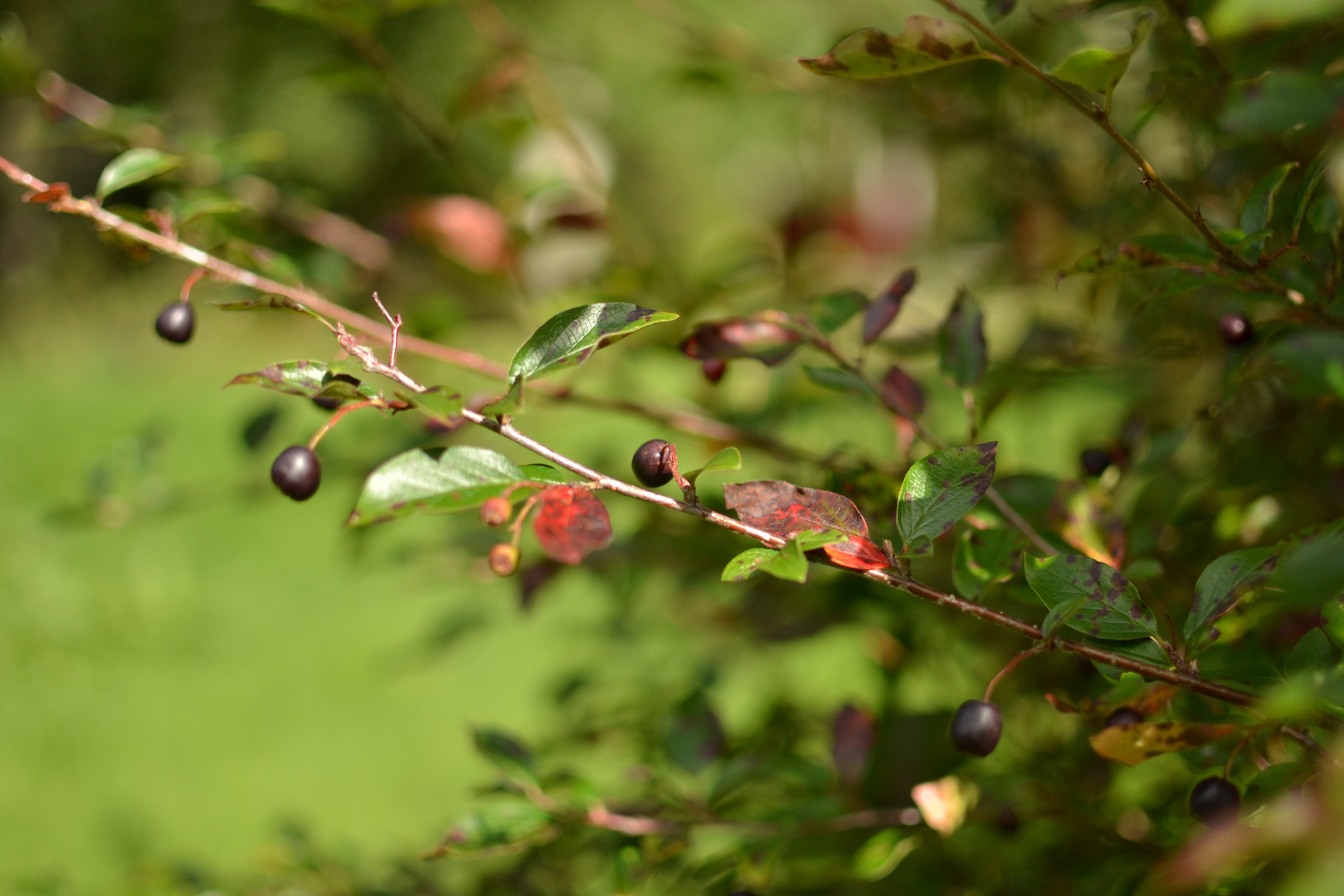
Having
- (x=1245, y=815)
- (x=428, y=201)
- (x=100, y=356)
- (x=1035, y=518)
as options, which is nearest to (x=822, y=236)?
(x=428, y=201)

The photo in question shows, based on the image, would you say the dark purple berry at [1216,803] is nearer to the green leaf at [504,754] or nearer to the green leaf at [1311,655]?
the green leaf at [1311,655]

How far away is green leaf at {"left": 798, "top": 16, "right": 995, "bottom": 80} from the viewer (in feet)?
1.81

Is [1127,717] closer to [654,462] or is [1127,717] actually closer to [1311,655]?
[1311,655]

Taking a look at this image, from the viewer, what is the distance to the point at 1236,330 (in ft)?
2.17

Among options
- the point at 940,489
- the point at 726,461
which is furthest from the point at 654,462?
the point at 940,489

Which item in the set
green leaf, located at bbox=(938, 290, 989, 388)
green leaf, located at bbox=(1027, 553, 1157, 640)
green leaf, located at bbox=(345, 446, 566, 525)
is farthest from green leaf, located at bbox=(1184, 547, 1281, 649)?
green leaf, located at bbox=(345, 446, 566, 525)

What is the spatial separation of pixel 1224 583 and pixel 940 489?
163 mm

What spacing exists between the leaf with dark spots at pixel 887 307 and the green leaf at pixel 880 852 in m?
0.38

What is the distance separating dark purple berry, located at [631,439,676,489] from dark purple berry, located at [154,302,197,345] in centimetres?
39

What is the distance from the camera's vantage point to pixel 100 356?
648 centimetres

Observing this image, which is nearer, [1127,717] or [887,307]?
[1127,717]

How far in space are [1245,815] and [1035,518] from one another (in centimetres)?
25

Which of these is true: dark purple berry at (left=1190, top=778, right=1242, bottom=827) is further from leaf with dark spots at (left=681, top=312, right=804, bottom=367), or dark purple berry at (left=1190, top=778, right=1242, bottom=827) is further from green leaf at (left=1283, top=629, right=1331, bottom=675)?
leaf with dark spots at (left=681, top=312, right=804, bottom=367)

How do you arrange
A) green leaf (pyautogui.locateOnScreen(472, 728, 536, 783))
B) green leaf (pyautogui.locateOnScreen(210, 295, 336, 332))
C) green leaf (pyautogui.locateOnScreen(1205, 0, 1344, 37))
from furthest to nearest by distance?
green leaf (pyautogui.locateOnScreen(472, 728, 536, 783)) → green leaf (pyautogui.locateOnScreen(210, 295, 336, 332)) → green leaf (pyautogui.locateOnScreen(1205, 0, 1344, 37))
